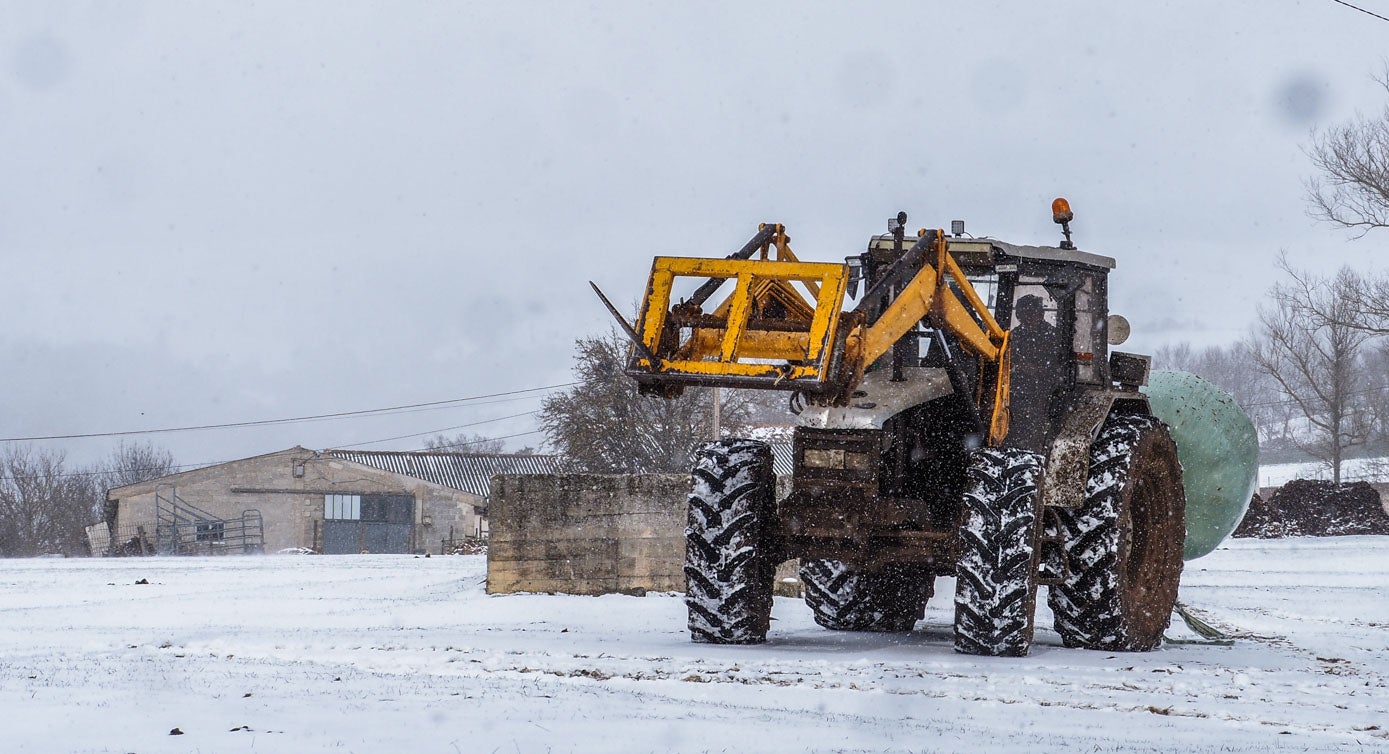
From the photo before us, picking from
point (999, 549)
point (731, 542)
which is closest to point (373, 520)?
point (731, 542)

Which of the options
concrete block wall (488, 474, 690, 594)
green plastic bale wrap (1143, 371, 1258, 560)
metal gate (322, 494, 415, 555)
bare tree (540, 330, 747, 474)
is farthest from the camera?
metal gate (322, 494, 415, 555)

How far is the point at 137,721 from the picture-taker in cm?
637

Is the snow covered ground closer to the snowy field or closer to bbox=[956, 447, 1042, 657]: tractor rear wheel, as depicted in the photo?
the snowy field

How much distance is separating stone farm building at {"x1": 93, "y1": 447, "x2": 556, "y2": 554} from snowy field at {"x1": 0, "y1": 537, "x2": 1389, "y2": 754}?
4731cm

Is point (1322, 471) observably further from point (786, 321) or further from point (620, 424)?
point (786, 321)

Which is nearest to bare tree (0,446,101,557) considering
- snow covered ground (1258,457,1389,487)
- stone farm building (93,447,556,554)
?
stone farm building (93,447,556,554)

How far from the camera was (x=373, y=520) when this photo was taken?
62.5m

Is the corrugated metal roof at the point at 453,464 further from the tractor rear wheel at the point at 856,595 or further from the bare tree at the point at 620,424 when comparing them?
the tractor rear wheel at the point at 856,595

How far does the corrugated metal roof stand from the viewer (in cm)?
6819

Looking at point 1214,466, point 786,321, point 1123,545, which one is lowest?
point 1123,545

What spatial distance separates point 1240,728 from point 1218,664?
3.26m

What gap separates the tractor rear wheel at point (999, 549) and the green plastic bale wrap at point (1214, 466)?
7046mm

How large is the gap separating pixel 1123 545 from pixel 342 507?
5456cm

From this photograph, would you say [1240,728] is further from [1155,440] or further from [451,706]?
[1155,440]
